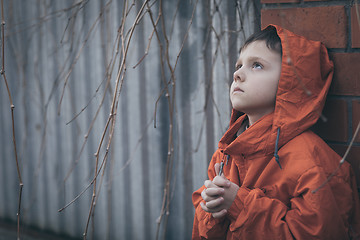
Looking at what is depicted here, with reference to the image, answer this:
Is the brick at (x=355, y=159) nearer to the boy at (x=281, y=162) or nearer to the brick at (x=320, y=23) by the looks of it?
the boy at (x=281, y=162)

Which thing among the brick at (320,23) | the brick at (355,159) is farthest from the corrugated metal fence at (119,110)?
the brick at (355,159)

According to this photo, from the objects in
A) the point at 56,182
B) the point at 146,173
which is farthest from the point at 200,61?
the point at 56,182

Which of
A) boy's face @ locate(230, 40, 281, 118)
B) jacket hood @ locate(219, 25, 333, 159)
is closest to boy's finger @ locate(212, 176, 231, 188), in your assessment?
jacket hood @ locate(219, 25, 333, 159)

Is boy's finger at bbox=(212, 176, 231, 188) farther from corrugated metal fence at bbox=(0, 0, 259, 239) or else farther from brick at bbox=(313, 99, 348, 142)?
corrugated metal fence at bbox=(0, 0, 259, 239)

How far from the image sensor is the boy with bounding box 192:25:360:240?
1348 millimetres

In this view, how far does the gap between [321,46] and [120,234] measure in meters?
2.07

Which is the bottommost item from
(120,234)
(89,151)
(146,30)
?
(120,234)

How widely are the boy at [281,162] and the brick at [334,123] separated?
0.37 feet

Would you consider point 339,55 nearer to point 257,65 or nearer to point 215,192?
point 257,65

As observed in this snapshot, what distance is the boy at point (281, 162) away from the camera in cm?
135

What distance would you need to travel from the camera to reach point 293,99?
1.44 meters

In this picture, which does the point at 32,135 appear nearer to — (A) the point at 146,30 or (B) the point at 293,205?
(A) the point at 146,30

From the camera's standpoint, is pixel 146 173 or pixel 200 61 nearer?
pixel 200 61

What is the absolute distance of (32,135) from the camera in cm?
343
